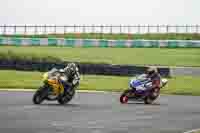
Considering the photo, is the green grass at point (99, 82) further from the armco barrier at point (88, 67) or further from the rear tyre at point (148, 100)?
the rear tyre at point (148, 100)

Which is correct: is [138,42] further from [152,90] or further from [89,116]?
[89,116]

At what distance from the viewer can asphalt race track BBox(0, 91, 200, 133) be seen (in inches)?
805

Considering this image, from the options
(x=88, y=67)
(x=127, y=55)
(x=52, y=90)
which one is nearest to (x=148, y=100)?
(x=52, y=90)

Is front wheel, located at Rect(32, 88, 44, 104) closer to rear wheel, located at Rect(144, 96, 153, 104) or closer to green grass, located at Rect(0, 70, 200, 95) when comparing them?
rear wheel, located at Rect(144, 96, 153, 104)

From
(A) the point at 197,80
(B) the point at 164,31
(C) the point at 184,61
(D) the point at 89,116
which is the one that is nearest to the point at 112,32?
(B) the point at 164,31

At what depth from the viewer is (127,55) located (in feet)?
182

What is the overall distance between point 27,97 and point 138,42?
119 ft

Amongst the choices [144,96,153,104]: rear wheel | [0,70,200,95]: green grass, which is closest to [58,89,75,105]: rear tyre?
[144,96,153,104]: rear wheel

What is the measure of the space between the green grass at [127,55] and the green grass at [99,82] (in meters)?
8.03

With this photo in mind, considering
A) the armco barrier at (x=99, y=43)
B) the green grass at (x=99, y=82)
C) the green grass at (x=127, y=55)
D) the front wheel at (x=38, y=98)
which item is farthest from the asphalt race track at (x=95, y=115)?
the armco barrier at (x=99, y=43)

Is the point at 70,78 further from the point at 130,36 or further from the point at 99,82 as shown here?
the point at 130,36

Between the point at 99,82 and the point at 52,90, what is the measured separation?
1095 cm

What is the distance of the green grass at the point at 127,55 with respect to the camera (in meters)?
50.2

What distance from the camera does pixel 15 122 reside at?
68.9ft
